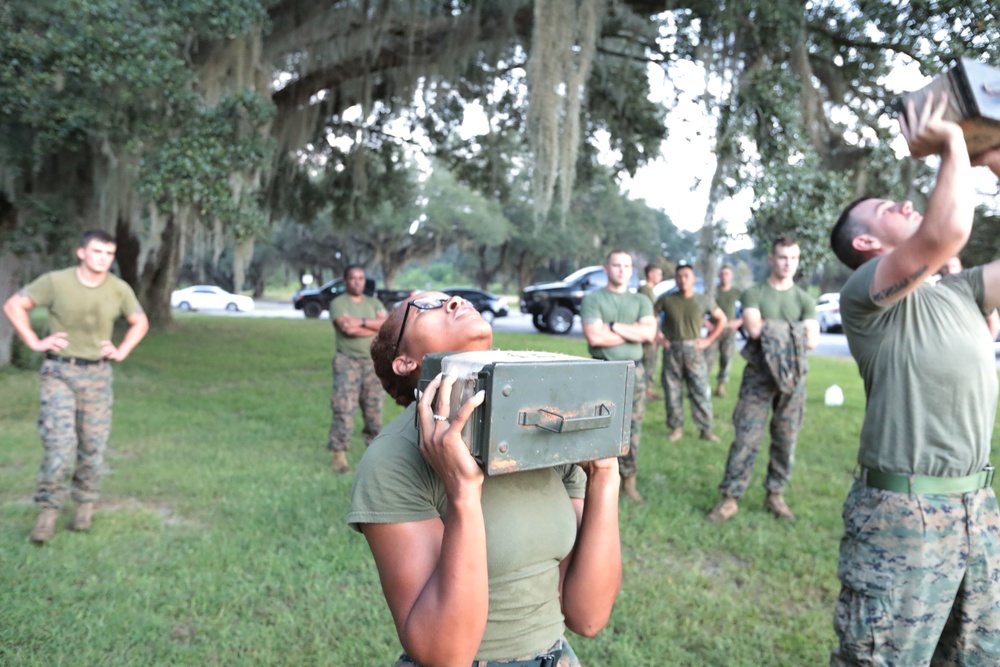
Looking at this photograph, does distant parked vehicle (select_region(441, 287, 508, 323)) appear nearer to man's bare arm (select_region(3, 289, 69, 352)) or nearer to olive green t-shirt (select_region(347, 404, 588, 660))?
man's bare arm (select_region(3, 289, 69, 352))

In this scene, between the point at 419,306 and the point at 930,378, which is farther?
the point at 930,378

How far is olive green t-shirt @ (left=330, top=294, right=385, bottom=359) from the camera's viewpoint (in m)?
6.01

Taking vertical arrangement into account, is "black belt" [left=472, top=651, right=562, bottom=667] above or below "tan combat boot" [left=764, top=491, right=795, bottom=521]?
above

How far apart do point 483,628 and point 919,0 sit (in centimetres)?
670

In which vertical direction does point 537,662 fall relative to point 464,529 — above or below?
below

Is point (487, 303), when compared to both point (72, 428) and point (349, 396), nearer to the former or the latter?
point (349, 396)

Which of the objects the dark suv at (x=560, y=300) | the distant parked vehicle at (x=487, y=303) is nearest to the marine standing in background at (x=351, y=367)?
A: the dark suv at (x=560, y=300)

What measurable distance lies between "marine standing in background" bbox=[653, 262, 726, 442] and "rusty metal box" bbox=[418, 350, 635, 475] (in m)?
6.11

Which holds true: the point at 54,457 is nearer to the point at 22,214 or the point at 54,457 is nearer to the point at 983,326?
the point at 983,326

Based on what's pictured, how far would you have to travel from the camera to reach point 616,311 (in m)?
5.19

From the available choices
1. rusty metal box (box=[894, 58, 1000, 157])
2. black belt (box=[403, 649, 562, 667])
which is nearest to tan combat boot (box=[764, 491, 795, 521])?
rusty metal box (box=[894, 58, 1000, 157])

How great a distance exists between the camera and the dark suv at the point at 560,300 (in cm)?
1977

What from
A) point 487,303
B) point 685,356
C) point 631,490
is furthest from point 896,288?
point 487,303

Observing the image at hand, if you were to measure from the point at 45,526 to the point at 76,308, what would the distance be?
1310mm
